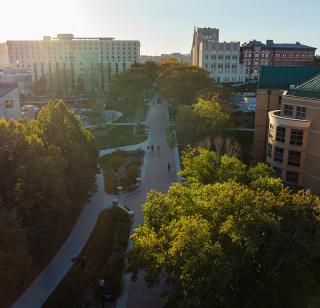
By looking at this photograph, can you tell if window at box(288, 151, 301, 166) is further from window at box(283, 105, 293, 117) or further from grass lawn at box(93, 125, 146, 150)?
grass lawn at box(93, 125, 146, 150)

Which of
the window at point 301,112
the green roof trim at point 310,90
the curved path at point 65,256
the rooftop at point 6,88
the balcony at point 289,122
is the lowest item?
the curved path at point 65,256

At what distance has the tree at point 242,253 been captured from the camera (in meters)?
12.5

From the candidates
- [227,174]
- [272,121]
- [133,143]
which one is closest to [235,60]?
[133,143]

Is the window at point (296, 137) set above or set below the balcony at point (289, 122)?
below

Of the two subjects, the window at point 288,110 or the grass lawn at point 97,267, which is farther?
the window at point 288,110

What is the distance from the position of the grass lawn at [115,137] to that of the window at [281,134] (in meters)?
21.1

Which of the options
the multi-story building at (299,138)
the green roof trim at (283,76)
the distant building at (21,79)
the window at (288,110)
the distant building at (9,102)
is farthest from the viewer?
the distant building at (21,79)

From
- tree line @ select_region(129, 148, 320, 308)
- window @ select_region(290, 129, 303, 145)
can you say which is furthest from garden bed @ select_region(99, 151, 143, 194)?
tree line @ select_region(129, 148, 320, 308)

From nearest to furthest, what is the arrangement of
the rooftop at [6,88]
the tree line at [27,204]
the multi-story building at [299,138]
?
the tree line at [27,204] → the multi-story building at [299,138] → the rooftop at [6,88]

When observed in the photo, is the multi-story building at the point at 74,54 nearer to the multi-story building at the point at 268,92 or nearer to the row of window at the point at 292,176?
the multi-story building at the point at 268,92

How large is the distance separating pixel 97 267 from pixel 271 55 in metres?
106

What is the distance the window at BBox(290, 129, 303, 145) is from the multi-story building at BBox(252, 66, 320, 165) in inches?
305

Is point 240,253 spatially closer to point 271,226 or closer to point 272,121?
point 271,226

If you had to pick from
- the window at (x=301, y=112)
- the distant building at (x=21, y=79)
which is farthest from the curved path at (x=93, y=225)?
the distant building at (x=21, y=79)
